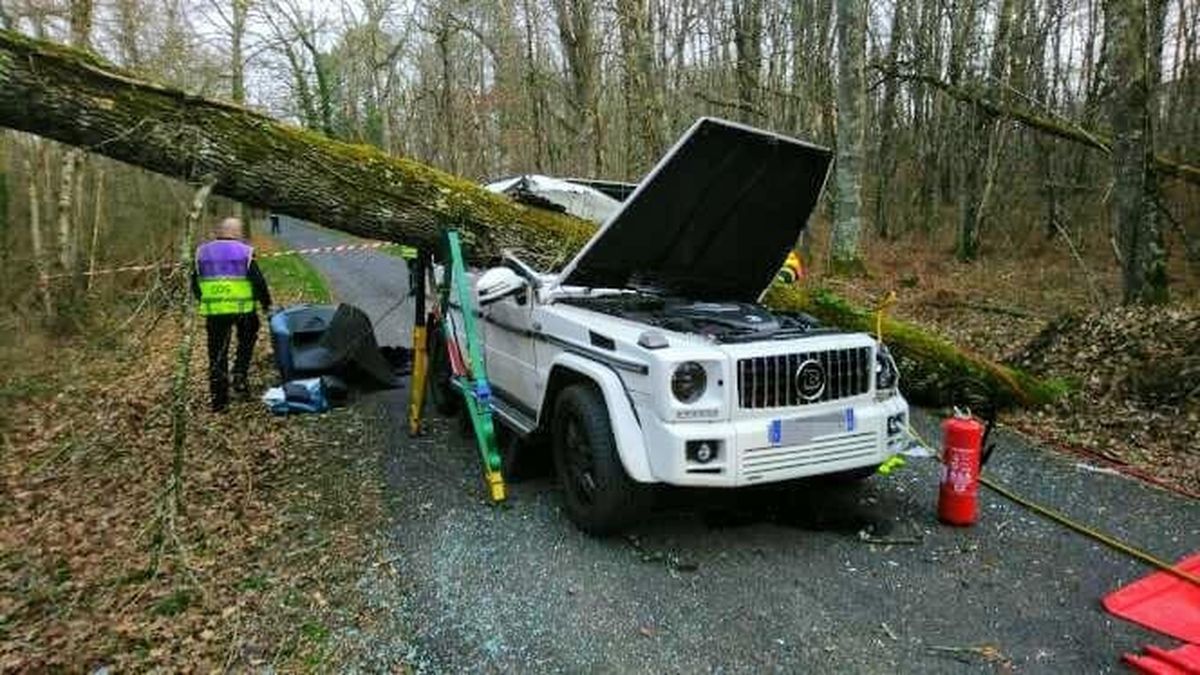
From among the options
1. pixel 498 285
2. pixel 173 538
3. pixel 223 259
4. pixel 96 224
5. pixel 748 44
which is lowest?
pixel 173 538

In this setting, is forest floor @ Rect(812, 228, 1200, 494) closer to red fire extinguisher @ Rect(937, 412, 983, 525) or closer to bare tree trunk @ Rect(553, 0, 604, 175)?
red fire extinguisher @ Rect(937, 412, 983, 525)

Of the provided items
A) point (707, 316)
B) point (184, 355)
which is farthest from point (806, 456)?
point (184, 355)

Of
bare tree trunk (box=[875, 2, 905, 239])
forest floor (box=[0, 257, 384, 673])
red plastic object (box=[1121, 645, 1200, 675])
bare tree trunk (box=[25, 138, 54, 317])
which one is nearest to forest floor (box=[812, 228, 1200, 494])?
red plastic object (box=[1121, 645, 1200, 675])

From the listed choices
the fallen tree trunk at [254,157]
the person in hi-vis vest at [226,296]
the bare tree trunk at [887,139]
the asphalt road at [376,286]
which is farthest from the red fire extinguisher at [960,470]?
the bare tree trunk at [887,139]

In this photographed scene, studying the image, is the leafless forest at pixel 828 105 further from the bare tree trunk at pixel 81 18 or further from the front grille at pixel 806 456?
the front grille at pixel 806 456

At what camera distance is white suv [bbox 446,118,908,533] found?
3.92 meters

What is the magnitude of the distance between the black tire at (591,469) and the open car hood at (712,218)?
103cm

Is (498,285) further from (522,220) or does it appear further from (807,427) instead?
(807,427)

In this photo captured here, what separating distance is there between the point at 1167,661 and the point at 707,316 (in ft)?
9.21

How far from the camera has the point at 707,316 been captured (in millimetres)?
4883

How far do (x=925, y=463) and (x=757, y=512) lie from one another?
166 cm

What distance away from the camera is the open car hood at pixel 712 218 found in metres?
4.76

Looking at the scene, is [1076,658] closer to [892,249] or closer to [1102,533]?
[1102,533]

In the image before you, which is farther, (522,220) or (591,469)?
(522,220)
